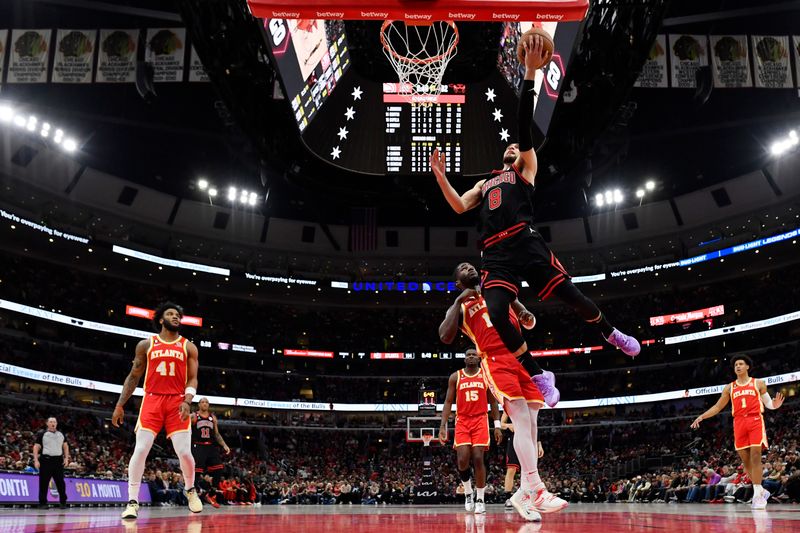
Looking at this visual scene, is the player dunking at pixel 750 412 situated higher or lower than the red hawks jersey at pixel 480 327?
lower

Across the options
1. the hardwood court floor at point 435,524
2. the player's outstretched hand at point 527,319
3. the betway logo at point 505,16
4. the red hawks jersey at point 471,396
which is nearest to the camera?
the hardwood court floor at point 435,524

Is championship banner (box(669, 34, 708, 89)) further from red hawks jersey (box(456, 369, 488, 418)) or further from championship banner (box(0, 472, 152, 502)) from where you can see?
championship banner (box(0, 472, 152, 502))

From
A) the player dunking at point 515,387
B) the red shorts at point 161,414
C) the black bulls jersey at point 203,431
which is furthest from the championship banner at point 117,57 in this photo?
the player dunking at point 515,387

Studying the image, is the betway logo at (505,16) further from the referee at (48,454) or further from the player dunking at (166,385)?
the referee at (48,454)

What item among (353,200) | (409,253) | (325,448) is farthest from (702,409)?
(353,200)

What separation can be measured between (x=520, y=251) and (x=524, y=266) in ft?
0.42

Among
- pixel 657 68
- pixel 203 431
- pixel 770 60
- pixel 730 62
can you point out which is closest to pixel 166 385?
pixel 203 431

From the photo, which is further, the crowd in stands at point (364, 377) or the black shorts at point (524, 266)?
the crowd in stands at point (364, 377)

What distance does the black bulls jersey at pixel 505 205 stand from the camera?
5738 millimetres

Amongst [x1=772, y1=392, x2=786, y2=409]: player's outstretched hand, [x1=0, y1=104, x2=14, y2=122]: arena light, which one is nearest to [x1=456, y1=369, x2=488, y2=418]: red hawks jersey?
[x1=772, y1=392, x2=786, y2=409]: player's outstretched hand

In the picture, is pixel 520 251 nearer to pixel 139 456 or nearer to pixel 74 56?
pixel 139 456

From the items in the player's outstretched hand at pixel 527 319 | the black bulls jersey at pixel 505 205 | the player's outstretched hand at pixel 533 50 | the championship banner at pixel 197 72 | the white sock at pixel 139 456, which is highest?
the championship banner at pixel 197 72

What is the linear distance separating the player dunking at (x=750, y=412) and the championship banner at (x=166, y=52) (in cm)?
1543

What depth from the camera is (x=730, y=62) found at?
18.3 meters
